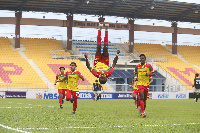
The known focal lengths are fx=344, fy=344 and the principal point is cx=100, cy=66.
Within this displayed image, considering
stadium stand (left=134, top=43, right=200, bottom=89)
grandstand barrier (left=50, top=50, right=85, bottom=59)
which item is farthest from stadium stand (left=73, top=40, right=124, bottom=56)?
stadium stand (left=134, top=43, right=200, bottom=89)

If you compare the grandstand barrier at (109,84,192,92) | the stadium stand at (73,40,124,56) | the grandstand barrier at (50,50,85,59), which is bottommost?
the grandstand barrier at (109,84,192,92)

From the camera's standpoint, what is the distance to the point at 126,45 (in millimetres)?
56156

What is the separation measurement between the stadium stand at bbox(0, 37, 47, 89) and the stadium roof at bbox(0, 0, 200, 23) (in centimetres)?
657

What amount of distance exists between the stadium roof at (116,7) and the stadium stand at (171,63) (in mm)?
5144

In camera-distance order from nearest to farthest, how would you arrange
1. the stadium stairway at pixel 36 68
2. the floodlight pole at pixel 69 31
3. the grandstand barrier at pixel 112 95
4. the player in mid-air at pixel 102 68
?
the player in mid-air at pixel 102 68
the grandstand barrier at pixel 112 95
the stadium stairway at pixel 36 68
the floodlight pole at pixel 69 31

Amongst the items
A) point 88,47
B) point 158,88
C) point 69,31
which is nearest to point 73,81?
point 158,88

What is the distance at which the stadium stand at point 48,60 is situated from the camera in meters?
41.2

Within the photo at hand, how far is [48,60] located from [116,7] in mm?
13035

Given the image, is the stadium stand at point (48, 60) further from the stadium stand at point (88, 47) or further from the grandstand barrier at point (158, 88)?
the grandstand barrier at point (158, 88)

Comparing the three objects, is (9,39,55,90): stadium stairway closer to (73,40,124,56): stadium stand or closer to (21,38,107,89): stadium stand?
(21,38,107,89): stadium stand

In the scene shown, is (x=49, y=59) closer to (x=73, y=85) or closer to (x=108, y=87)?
(x=108, y=87)

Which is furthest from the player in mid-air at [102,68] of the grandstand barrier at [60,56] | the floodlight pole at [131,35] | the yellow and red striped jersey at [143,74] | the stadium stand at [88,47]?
the floodlight pole at [131,35]

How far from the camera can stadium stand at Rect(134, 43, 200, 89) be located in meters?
46.8

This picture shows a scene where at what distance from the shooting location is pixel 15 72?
4031 cm
